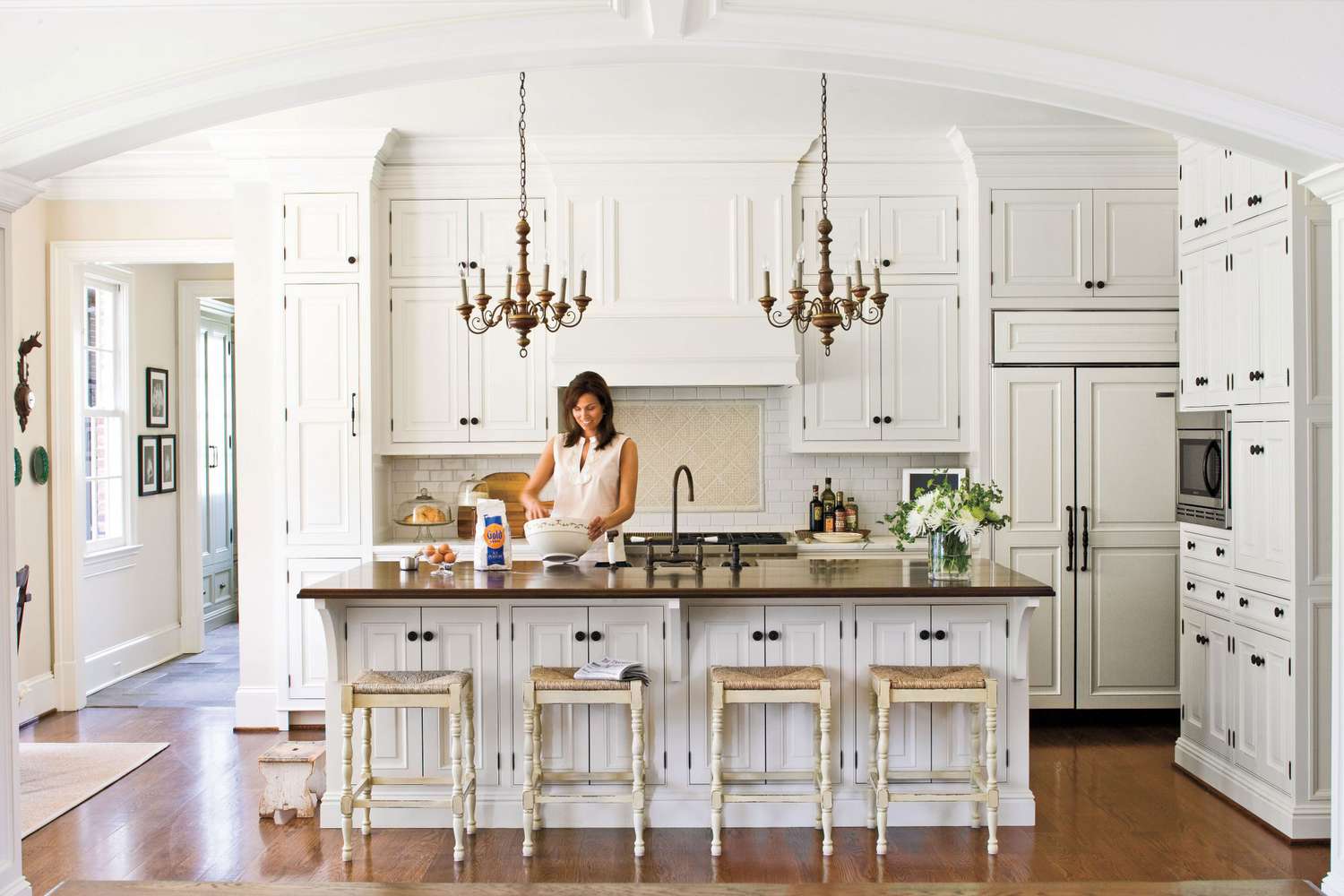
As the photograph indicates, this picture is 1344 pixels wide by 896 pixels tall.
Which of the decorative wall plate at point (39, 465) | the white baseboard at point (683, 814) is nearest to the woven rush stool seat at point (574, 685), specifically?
the white baseboard at point (683, 814)

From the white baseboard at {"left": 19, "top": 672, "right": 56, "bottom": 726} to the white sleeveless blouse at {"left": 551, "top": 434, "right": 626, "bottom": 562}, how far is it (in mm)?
3088

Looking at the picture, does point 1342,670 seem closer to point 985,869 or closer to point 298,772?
point 985,869

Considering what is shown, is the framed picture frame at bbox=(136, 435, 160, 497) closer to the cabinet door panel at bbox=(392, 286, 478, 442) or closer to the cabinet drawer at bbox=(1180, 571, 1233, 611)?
the cabinet door panel at bbox=(392, 286, 478, 442)

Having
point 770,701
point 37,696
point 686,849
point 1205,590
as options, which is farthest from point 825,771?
point 37,696

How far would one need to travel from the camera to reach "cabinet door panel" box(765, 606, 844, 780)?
4027mm

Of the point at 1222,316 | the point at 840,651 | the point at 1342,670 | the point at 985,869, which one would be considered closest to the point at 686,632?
the point at 840,651

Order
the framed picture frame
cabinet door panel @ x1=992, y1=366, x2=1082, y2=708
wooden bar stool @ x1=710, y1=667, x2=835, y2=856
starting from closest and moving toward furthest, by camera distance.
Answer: wooden bar stool @ x1=710, y1=667, x2=835, y2=856, cabinet door panel @ x1=992, y1=366, x2=1082, y2=708, the framed picture frame

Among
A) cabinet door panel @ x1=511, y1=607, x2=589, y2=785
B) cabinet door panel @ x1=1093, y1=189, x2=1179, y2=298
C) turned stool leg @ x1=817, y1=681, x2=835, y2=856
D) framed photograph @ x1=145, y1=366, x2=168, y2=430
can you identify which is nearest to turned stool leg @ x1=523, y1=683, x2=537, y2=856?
cabinet door panel @ x1=511, y1=607, x2=589, y2=785

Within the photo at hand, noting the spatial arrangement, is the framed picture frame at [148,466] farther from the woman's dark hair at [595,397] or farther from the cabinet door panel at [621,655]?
the cabinet door panel at [621,655]

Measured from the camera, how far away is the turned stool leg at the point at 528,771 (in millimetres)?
3719

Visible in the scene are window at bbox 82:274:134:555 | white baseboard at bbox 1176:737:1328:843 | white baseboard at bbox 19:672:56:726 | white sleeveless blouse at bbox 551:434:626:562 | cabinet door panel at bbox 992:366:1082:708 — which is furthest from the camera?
window at bbox 82:274:134:555

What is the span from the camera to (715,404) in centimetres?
602

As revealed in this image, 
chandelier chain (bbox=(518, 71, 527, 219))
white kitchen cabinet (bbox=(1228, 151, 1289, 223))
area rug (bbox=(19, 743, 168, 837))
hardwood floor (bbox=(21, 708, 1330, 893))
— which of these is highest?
chandelier chain (bbox=(518, 71, 527, 219))

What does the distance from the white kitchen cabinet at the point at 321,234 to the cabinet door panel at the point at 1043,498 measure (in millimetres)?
3370
